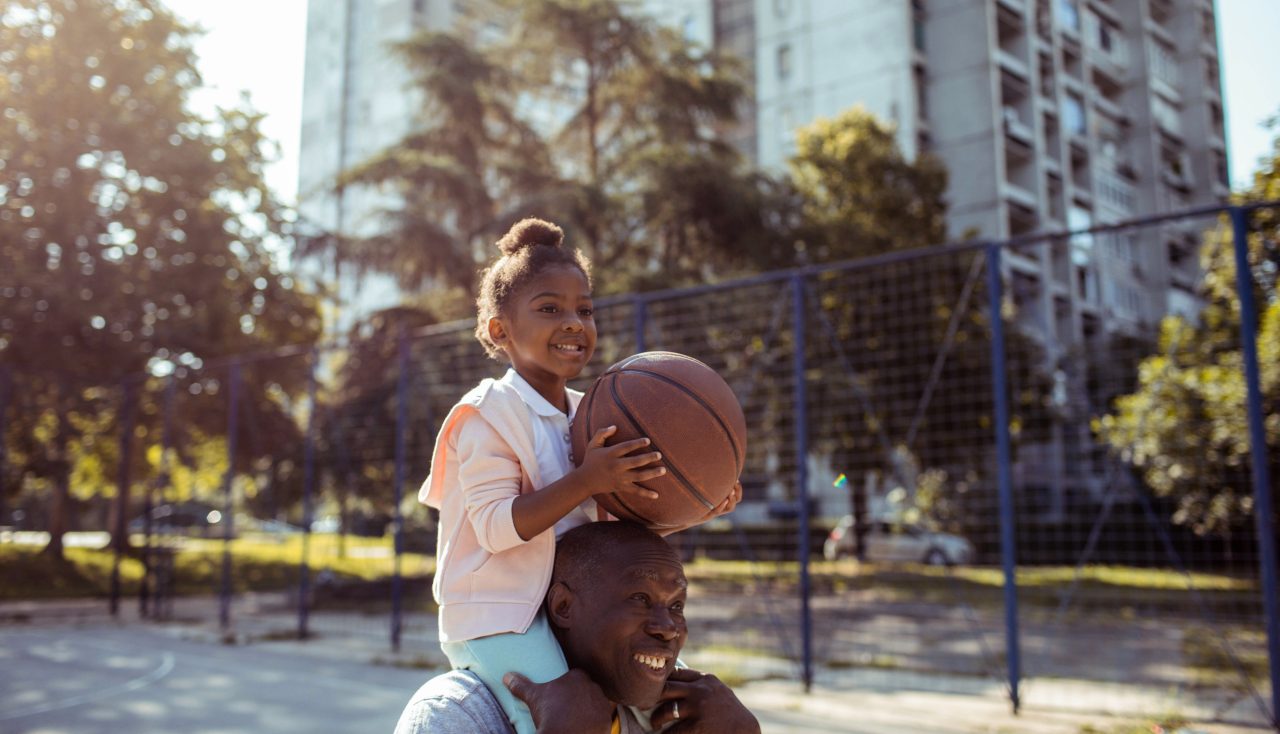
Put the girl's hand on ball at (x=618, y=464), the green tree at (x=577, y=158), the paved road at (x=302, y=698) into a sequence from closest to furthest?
the girl's hand on ball at (x=618, y=464) < the paved road at (x=302, y=698) < the green tree at (x=577, y=158)

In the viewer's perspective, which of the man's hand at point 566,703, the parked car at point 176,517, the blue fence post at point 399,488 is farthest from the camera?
the parked car at point 176,517

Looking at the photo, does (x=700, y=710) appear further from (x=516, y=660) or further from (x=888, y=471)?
(x=888, y=471)

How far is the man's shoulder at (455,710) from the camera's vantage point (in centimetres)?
194

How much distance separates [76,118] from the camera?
14.2 metres

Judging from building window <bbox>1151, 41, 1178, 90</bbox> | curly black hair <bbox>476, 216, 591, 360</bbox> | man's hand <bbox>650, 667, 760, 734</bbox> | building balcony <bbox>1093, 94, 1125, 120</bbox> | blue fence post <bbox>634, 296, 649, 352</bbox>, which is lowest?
man's hand <bbox>650, 667, 760, 734</bbox>

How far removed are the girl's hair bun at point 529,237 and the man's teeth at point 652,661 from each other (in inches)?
37.9

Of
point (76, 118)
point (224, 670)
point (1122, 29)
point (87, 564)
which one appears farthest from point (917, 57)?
point (224, 670)

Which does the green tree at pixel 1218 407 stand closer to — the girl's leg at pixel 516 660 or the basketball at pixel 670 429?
the basketball at pixel 670 429

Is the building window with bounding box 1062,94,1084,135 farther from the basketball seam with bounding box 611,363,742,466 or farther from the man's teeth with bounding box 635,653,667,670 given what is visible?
the man's teeth with bounding box 635,653,667,670

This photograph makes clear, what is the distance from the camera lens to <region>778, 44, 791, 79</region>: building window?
3139 cm

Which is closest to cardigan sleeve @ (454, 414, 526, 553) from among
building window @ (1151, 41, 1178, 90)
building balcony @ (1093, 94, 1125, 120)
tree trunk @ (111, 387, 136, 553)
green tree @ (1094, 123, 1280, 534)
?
green tree @ (1094, 123, 1280, 534)

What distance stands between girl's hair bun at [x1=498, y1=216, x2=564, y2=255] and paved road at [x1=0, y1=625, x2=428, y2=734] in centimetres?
387

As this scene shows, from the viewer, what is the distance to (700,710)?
2145 mm

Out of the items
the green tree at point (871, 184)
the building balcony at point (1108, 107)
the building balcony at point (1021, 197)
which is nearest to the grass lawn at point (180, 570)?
the green tree at point (871, 184)
